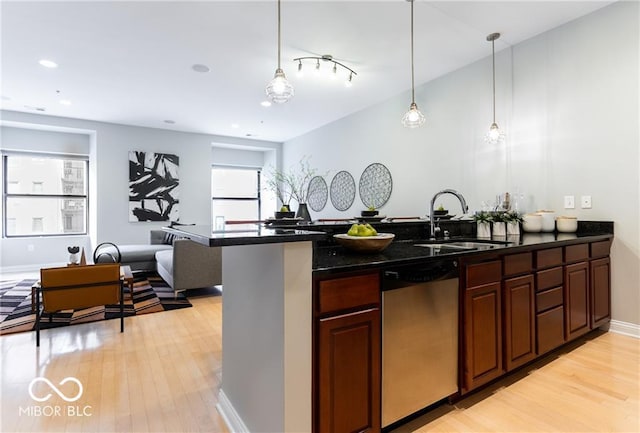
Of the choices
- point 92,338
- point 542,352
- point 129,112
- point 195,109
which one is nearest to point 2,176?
point 129,112

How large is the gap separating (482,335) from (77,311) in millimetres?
4026

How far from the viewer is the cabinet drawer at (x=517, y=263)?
6.46ft

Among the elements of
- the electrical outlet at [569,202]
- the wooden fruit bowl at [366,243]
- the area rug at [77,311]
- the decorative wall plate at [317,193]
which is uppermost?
the decorative wall plate at [317,193]

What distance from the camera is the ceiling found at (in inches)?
117

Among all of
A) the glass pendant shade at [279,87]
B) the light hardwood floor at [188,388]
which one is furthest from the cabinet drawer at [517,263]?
the glass pendant shade at [279,87]

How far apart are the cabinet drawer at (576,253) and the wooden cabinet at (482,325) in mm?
932

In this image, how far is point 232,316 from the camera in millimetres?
1720

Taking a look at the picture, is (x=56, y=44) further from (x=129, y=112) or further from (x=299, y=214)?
(x=299, y=214)

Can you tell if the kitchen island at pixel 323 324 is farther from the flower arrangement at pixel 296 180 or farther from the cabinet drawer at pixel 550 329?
the flower arrangement at pixel 296 180

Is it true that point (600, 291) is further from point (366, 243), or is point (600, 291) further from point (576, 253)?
point (366, 243)

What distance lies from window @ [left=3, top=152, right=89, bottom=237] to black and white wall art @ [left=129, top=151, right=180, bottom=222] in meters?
1.12

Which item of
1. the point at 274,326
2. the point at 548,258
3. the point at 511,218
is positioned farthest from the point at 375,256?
the point at 511,218

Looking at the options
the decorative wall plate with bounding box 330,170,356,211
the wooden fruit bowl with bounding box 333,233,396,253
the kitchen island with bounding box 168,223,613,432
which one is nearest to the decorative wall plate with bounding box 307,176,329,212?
the decorative wall plate with bounding box 330,170,356,211

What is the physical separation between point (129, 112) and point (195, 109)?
Answer: 122cm
